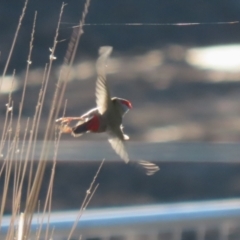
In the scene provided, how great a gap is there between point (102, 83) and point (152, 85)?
771 cm

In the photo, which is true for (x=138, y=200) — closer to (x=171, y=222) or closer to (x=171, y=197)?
(x=171, y=197)

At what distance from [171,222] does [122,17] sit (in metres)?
6.62

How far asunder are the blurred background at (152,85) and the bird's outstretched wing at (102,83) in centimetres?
511

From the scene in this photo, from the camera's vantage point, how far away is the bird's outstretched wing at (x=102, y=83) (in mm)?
1365

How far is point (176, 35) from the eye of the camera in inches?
393

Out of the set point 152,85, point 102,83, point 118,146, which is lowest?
point 152,85

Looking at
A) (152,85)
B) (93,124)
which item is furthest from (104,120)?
(152,85)

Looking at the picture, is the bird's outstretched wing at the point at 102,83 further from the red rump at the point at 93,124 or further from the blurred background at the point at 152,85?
the blurred background at the point at 152,85

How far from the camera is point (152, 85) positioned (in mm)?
9094

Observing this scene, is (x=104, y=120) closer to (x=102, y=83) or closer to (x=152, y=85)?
(x=102, y=83)

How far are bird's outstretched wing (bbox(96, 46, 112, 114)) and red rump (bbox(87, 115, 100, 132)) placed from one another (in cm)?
2

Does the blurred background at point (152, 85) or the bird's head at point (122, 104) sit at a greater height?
the bird's head at point (122, 104)

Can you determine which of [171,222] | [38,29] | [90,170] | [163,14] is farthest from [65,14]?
[171,222]


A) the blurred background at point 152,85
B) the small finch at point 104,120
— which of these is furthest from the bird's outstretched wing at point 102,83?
the blurred background at point 152,85
